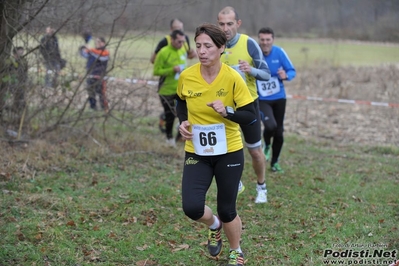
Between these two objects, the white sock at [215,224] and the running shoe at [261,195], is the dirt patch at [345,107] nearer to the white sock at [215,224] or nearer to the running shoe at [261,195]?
the running shoe at [261,195]

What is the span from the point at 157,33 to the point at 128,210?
12.0ft

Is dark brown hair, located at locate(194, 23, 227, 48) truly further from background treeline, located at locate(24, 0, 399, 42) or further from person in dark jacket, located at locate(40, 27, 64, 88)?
person in dark jacket, located at locate(40, 27, 64, 88)

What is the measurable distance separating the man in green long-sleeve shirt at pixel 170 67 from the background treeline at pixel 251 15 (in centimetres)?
39

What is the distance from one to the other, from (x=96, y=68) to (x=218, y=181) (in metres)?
4.98

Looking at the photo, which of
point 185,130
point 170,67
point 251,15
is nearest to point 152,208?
point 185,130

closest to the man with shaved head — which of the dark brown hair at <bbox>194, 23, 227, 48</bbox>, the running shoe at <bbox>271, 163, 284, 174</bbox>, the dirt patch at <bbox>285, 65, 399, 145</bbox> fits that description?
the dark brown hair at <bbox>194, 23, 227, 48</bbox>

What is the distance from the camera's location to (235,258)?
5188 millimetres

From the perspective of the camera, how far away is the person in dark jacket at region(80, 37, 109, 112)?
9.16 m

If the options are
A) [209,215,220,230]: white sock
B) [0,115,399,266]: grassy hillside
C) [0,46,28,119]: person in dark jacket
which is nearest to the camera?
[209,215,220,230]: white sock

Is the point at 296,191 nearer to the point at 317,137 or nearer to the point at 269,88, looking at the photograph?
the point at 269,88

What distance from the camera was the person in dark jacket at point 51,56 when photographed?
28.3 feet

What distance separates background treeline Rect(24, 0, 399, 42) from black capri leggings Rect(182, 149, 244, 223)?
14.5 feet

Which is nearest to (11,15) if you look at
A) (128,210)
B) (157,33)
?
(157,33)

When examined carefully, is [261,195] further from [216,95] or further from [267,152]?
[216,95]
